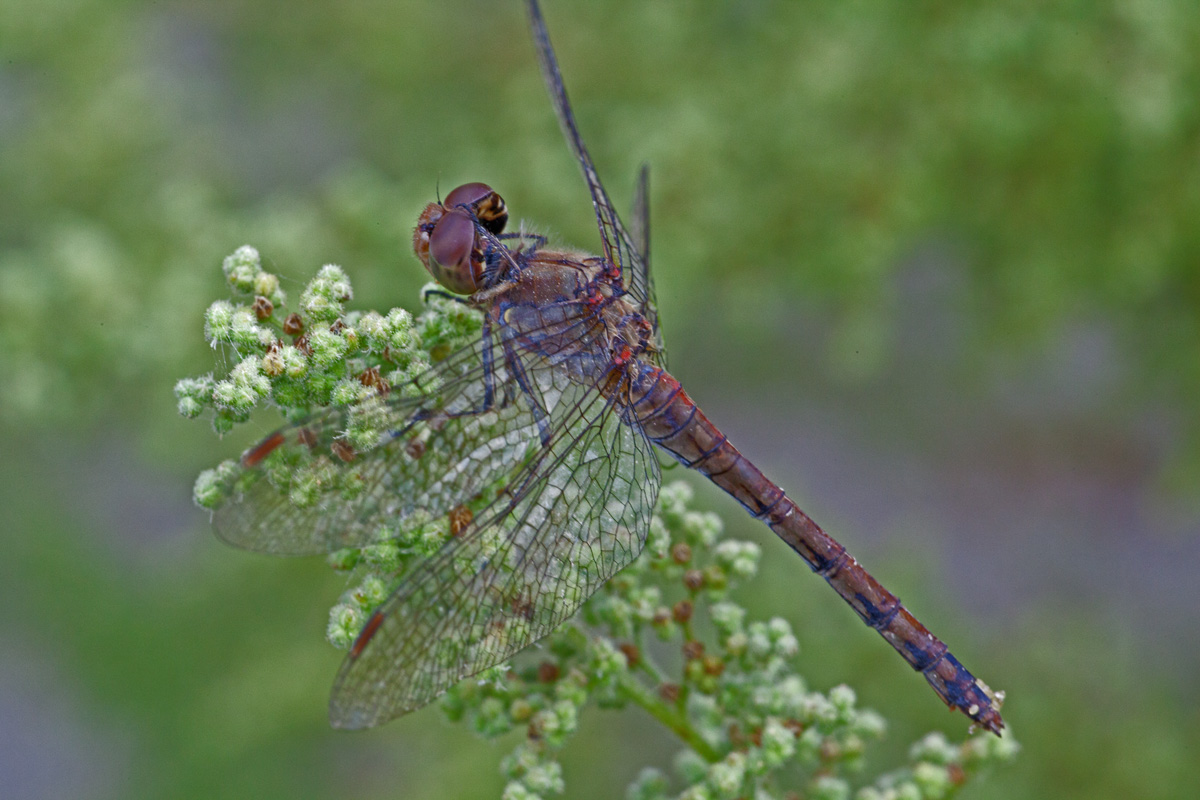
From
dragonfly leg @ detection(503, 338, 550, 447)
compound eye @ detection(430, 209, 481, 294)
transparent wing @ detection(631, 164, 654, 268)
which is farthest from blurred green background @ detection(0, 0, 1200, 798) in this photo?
dragonfly leg @ detection(503, 338, 550, 447)

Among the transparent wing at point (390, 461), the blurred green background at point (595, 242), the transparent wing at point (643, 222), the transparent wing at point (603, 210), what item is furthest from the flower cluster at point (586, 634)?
the blurred green background at point (595, 242)

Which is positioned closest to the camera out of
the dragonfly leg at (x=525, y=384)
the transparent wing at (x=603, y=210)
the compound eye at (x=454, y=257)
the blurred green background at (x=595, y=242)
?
the dragonfly leg at (x=525, y=384)

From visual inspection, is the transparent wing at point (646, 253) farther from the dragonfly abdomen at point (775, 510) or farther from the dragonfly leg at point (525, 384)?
the dragonfly leg at point (525, 384)

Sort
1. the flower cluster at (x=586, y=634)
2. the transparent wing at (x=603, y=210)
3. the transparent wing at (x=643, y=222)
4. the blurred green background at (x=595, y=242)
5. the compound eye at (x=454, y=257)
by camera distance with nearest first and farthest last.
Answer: the flower cluster at (x=586, y=634) < the compound eye at (x=454, y=257) < the transparent wing at (x=603, y=210) < the transparent wing at (x=643, y=222) < the blurred green background at (x=595, y=242)

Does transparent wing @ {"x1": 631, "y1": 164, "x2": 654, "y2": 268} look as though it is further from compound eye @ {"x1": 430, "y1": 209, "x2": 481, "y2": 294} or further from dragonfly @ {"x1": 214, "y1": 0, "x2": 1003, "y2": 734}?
compound eye @ {"x1": 430, "y1": 209, "x2": 481, "y2": 294}

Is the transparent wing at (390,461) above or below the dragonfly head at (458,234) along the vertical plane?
below

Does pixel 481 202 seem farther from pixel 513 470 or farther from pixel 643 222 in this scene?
pixel 513 470

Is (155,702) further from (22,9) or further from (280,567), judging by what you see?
(22,9)
